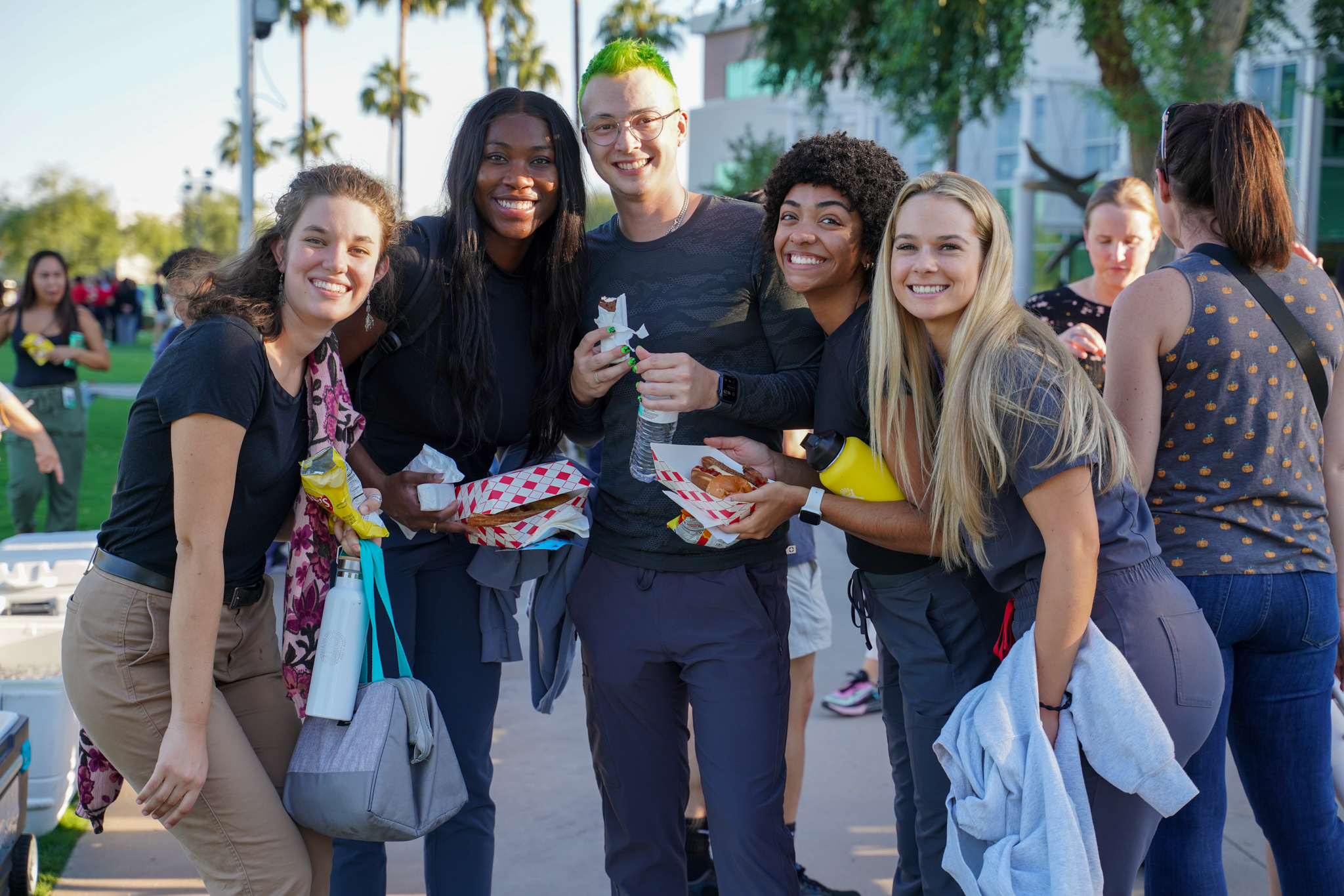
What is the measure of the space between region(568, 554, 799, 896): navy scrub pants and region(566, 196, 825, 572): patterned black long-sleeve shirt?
0.27 ft

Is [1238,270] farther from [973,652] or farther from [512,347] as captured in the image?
[512,347]

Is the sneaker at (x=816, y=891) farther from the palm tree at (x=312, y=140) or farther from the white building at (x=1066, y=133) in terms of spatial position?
the palm tree at (x=312, y=140)

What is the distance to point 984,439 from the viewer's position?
2.16 metres

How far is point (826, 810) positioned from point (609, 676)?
1.72 meters

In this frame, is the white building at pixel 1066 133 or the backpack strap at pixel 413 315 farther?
the white building at pixel 1066 133

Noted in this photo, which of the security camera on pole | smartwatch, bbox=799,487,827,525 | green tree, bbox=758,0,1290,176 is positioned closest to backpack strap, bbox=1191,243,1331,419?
smartwatch, bbox=799,487,827,525

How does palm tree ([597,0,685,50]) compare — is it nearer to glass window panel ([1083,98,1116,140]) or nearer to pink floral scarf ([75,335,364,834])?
glass window panel ([1083,98,1116,140])

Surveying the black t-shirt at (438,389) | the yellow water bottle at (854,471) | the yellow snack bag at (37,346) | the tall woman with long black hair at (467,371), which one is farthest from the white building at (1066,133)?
the yellow snack bag at (37,346)

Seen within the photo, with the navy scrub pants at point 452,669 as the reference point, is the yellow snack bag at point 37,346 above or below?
above

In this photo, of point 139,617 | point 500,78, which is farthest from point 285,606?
point 500,78

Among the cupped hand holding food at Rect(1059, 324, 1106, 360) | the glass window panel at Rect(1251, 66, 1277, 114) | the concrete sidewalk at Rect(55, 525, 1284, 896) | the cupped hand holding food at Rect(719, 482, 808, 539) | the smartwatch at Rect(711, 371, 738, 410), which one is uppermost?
the glass window panel at Rect(1251, 66, 1277, 114)

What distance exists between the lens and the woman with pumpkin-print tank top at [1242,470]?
2.39 metres

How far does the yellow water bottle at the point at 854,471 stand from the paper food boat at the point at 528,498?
0.66 m

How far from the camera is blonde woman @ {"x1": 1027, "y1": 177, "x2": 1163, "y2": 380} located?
13.4 ft
